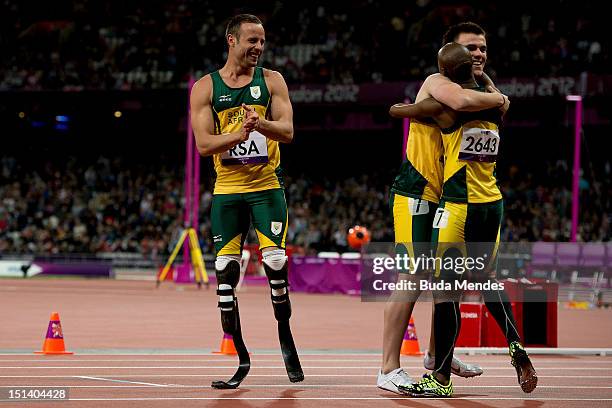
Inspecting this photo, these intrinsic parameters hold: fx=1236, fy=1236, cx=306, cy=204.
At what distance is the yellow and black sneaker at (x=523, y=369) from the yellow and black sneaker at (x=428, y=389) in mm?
456

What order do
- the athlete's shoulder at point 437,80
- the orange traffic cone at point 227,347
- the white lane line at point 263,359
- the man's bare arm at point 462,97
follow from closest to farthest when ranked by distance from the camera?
the man's bare arm at point 462,97
the athlete's shoulder at point 437,80
the white lane line at point 263,359
the orange traffic cone at point 227,347

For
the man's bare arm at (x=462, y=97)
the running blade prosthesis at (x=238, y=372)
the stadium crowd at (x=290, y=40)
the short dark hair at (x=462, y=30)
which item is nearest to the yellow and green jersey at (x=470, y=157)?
the man's bare arm at (x=462, y=97)

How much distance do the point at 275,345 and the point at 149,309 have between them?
759 cm

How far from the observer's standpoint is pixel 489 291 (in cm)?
816

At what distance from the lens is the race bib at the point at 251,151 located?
8.73 m

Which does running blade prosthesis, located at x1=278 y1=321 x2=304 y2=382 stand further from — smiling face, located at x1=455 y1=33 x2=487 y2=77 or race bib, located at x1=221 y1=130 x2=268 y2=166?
smiling face, located at x1=455 y1=33 x2=487 y2=77

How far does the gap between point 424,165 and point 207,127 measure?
5.14 ft

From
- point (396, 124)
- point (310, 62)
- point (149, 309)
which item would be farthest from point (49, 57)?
point (149, 309)

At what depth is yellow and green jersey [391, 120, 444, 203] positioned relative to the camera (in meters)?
8.26

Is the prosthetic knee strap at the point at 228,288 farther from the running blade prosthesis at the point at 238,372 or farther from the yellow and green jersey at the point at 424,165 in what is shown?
the yellow and green jersey at the point at 424,165

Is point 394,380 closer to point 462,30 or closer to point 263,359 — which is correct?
point 462,30

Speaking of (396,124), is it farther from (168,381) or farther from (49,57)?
(168,381)

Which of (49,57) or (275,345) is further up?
(49,57)

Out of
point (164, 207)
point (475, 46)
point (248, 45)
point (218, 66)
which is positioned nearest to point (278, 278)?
point (248, 45)
